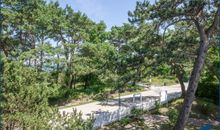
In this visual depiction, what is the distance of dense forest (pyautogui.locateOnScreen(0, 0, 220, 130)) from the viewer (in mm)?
8500

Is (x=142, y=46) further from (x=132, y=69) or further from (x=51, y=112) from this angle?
(x=51, y=112)

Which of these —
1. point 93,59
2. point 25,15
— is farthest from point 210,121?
point 25,15

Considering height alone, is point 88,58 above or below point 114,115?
above

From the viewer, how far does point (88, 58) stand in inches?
1097

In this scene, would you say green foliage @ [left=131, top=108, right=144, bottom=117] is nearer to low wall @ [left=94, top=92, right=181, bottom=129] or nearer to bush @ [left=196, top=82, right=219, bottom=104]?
low wall @ [left=94, top=92, right=181, bottom=129]

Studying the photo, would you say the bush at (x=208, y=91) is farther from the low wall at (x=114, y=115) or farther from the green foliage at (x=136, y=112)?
the green foliage at (x=136, y=112)

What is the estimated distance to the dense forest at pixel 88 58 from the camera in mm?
8500

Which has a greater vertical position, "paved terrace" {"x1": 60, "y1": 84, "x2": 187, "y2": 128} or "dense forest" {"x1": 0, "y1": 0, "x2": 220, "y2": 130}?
"dense forest" {"x1": 0, "y1": 0, "x2": 220, "y2": 130}

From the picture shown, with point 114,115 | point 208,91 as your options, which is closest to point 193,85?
point 114,115

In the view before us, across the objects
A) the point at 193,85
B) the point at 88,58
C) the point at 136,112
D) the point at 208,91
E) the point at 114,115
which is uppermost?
the point at 88,58

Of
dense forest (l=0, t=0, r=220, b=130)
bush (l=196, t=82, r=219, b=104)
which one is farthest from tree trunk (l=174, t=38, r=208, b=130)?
bush (l=196, t=82, r=219, b=104)

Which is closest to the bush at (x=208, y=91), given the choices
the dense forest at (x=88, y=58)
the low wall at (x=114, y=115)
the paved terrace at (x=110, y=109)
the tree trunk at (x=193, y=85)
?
the dense forest at (x=88, y=58)

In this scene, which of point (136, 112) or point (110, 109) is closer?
point (136, 112)

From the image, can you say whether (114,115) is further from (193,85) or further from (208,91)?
(208,91)
